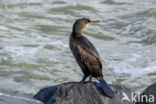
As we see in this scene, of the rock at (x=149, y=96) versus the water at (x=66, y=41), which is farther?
the water at (x=66, y=41)

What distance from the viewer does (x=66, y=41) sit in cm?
1134

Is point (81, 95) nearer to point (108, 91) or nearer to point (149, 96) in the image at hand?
point (108, 91)

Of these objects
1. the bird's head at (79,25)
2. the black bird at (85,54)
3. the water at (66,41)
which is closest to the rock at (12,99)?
the black bird at (85,54)

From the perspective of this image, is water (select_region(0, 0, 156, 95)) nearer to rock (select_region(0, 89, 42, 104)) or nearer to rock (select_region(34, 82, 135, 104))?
rock (select_region(0, 89, 42, 104))

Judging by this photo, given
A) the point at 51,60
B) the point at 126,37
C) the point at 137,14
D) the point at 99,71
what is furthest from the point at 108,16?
the point at 99,71

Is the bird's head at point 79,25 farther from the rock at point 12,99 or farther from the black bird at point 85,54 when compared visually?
the rock at point 12,99

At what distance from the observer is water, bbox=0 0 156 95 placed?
9.30 meters

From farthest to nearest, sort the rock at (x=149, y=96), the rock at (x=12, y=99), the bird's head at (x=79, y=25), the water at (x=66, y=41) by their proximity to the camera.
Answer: the water at (x=66, y=41) → the rock at (x=149, y=96) → the bird's head at (x=79, y=25) → the rock at (x=12, y=99)

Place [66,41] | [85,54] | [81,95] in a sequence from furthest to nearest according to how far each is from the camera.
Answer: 1. [66,41]
2. [85,54]
3. [81,95]

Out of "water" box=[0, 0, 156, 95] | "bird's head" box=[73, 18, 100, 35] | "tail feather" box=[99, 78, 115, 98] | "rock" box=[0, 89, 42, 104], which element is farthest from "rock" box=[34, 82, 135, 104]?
"water" box=[0, 0, 156, 95]

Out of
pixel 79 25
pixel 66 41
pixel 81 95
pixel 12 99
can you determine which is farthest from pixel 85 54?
pixel 66 41

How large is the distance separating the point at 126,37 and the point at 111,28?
0.79 meters

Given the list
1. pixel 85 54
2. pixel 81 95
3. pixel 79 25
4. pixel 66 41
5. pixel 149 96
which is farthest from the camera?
pixel 66 41

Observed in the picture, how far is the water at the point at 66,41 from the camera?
30.5 feet
